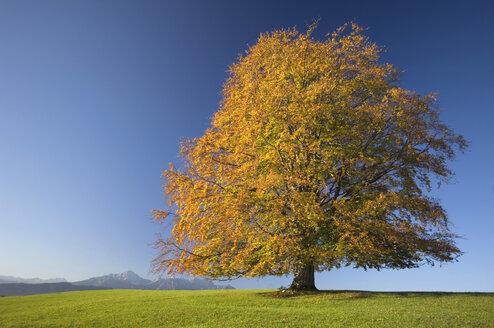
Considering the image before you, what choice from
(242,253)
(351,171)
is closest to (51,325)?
(242,253)

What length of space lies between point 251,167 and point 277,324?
8590 mm

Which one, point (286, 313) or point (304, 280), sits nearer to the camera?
point (286, 313)

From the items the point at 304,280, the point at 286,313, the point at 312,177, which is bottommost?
the point at 286,313

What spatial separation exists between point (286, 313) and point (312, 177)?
7608 mm

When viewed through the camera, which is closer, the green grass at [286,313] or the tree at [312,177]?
the green grass at [286,313]

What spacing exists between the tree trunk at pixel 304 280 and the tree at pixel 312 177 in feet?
0.18

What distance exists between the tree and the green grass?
1.90m

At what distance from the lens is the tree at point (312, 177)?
1595cm

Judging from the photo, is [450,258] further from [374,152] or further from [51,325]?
[51,325]

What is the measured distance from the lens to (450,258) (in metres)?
17.5

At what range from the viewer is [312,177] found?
17.9m

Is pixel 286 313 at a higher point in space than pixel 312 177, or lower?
lower

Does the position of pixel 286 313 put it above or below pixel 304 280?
below

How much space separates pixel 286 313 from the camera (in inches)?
486
